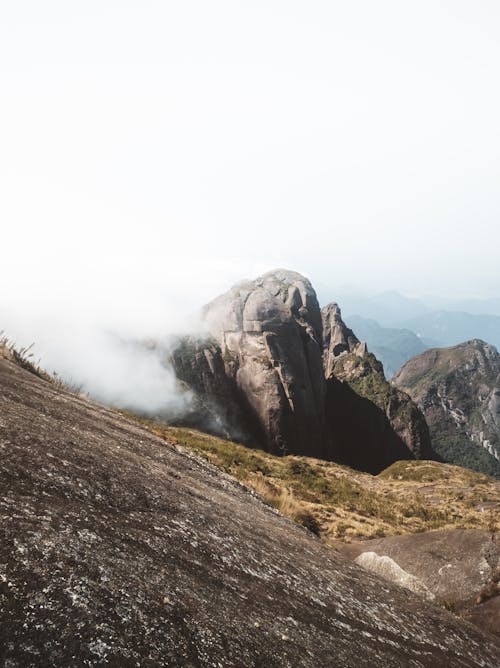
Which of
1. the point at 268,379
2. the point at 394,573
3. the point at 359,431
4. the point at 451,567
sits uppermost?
the point at 268,379

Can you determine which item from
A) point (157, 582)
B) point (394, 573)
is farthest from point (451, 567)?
point (157, 582)

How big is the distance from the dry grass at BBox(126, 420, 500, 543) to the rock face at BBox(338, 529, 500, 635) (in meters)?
3.83

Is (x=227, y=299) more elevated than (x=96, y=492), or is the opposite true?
(x=227, y=299)

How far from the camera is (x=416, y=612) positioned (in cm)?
778

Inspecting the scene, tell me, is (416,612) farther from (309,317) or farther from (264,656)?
(309,317)

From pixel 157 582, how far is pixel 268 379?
3021 inches

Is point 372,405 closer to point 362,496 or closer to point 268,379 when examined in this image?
point 268,379

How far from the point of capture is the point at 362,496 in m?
39.9

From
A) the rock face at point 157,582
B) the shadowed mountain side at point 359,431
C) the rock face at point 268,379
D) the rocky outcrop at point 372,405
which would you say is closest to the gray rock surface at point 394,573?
the rock face at point 157,582

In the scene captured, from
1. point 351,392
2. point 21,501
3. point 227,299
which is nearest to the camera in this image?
point 21,501

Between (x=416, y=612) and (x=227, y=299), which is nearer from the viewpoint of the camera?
(x=416, y=612)

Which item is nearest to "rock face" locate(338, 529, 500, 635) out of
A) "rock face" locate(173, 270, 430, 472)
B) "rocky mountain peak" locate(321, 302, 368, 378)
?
"rock face" locate(173, 270, 430, 472)

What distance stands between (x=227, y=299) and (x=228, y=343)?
1065cm

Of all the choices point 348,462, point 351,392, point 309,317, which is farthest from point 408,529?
point 351,392
